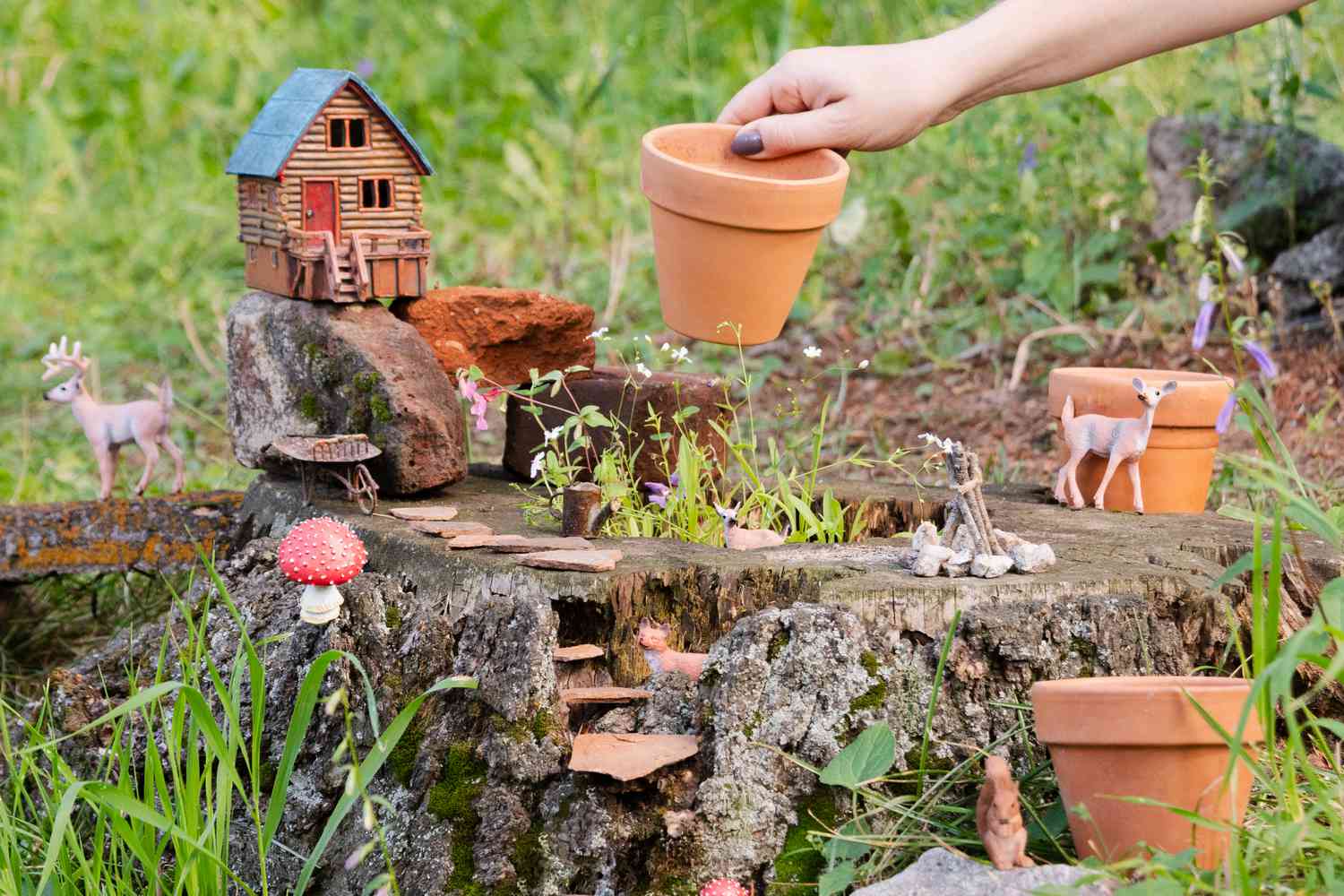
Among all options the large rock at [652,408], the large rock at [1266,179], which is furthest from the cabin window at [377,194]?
the large rock at [1266,179]

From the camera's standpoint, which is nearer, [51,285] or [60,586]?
[60,586]

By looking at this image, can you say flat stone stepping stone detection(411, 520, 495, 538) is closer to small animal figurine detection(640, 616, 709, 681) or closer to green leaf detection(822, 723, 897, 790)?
small animal figurine detection(640, 616, 709, 681)

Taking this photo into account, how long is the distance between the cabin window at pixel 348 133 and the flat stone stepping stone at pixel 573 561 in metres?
1.19

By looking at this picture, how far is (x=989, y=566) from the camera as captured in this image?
2.48 m

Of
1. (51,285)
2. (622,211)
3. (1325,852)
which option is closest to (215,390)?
(51,285)

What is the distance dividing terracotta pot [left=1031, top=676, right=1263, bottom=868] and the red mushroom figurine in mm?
1204

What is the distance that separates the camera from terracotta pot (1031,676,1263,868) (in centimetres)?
194

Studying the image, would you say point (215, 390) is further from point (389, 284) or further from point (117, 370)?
point (389, 284)

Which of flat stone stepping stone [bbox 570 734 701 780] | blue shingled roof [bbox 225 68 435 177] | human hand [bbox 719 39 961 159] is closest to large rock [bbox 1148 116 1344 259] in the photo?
human hand [bbox 719 39 961 159]

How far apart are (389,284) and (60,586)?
156 cm

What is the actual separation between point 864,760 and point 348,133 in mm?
1841

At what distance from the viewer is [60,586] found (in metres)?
3.99

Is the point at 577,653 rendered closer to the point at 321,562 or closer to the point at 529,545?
the point at 529,545

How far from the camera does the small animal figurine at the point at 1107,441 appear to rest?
2.96m
